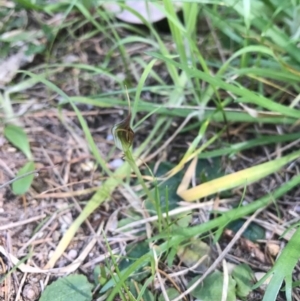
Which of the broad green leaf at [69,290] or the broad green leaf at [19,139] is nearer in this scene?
the broad green leaf at [69,290]

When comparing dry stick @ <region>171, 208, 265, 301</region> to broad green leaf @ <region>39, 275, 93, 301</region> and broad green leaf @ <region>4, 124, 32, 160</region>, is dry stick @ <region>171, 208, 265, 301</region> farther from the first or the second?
broad green leaf @ <region>4, 124, 32, 160</region>

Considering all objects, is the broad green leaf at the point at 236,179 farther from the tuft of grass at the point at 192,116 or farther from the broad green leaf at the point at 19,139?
the broad green leaf at the point at 19,139

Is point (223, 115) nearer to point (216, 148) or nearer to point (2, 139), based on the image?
point (216, 148)

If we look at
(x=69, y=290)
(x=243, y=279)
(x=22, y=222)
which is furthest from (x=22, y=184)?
(x=243, y=279)

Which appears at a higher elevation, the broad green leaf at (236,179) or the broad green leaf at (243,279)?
the broad green leaf at (236,179)

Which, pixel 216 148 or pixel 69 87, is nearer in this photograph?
pixel 216 148

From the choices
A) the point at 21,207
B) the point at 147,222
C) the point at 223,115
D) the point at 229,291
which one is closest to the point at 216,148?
the point at 223,115

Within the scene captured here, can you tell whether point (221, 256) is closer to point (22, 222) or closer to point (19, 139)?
point (22, 222)

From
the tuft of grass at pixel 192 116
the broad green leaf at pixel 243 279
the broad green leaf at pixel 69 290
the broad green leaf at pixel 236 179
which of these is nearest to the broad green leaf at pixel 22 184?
the tuft of grass at pixel 192 116
